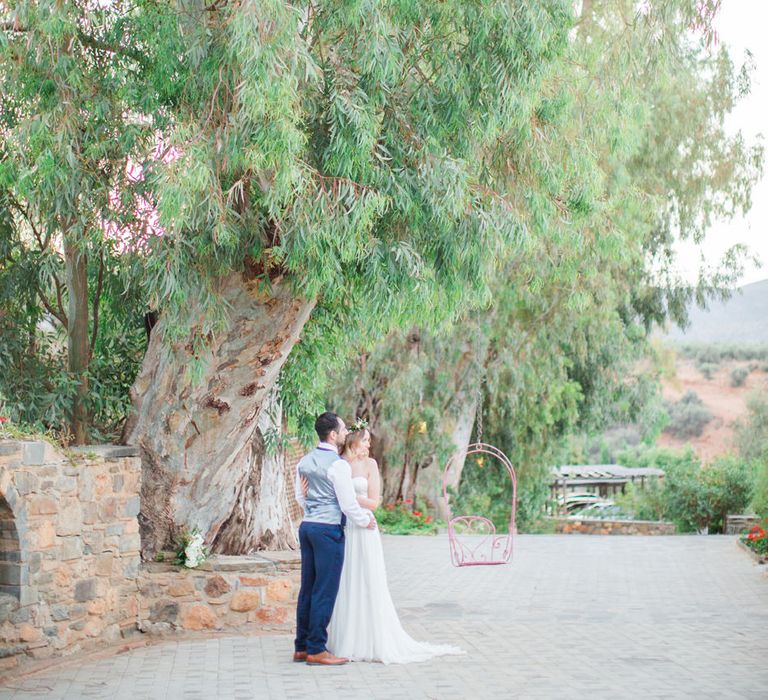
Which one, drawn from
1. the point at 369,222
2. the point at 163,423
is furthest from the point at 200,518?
the point at 369,222

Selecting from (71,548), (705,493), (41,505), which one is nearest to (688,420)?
(705,493)

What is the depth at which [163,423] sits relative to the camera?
29.2 ft

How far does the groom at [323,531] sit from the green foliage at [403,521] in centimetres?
1273

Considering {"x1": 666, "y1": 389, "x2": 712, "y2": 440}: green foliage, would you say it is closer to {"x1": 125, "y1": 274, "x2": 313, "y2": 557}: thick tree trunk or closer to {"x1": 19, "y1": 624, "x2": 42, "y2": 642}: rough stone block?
{"x1": 125, "y1": 274, "x2": 313, "y2": 557}: thick tree trunk

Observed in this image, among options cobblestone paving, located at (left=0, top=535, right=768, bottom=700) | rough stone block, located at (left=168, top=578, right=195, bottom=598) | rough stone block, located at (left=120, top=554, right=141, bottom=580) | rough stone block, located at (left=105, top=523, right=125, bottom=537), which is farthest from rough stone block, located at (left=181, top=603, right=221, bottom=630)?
rough stone block, located at (left=105, top=523, right=125, bottom=537)

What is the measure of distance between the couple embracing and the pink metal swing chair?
16.0 feet

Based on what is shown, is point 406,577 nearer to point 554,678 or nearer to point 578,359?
point 554,678

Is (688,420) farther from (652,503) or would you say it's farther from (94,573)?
(94,573)

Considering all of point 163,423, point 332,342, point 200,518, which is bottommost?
point 200,518

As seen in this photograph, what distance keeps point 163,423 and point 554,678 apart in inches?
152

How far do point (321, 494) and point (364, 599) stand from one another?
879 millimetres

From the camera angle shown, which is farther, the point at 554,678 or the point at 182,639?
the point at 182,639

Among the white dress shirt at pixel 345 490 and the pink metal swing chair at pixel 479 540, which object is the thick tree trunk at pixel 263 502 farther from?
the pink metal swing chair at pixel 479 540

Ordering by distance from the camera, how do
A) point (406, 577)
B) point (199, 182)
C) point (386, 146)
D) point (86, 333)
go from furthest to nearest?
point (406, 577), point (86, 333), point (386, 146), point (199, 182)
